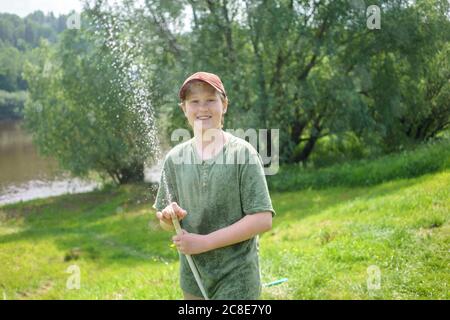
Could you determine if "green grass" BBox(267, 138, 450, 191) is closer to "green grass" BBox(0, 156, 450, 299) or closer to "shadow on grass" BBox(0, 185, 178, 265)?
"green grass" BBox(0, 156, 450, 299)

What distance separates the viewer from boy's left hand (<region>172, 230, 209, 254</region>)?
1.88 metres

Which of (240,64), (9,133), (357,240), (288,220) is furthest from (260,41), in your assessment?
(9,133)

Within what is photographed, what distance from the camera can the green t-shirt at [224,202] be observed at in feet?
6.29

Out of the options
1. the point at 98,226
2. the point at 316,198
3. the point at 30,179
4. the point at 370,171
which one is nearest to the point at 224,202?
the point at 316,198

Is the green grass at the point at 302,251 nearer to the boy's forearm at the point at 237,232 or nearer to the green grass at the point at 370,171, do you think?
the green grass at the point at 370,171

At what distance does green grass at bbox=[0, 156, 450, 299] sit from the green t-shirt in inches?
96.2

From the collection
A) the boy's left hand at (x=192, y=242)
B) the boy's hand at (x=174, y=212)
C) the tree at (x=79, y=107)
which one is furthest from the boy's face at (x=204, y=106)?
the tree at (x=79, y=107)

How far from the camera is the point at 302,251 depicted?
5734mm

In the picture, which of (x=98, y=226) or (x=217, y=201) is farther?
(x=98, y=226)

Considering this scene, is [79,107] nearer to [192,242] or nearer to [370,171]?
[370,171]

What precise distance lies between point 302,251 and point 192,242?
4.08 m

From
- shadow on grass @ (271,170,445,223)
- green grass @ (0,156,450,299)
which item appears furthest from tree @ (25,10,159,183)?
shadow on grass @ (271,170,445,223)
